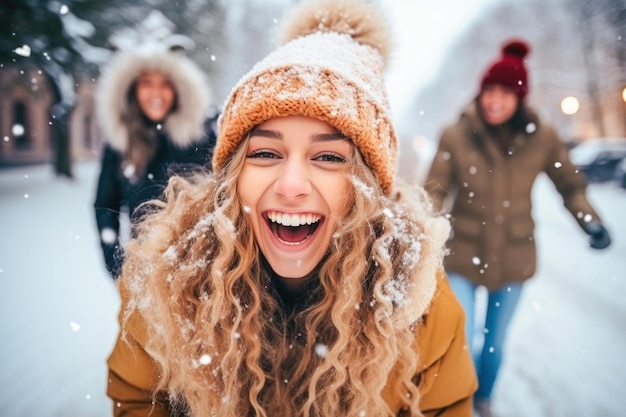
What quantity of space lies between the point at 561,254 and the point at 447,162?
5448 mm

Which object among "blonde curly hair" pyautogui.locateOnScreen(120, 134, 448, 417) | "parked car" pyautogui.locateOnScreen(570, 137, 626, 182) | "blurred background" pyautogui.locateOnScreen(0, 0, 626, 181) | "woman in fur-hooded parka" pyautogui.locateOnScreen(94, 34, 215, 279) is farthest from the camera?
"parked car" pyautogui.locateOnScreen(570, 137, 626, 182)

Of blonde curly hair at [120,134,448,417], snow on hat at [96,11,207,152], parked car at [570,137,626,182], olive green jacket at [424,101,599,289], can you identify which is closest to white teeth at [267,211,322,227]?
blonde curly hair at [120,134,448,417]

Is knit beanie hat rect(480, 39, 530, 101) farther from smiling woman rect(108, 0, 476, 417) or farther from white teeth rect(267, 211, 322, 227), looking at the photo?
white teeth rect(267, 211, 322, 227)

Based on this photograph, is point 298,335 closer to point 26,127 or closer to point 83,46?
point 83,46

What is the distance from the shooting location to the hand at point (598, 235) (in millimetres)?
2434

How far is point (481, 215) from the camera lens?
2.72m

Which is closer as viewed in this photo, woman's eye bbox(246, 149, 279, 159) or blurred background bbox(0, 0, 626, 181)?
woman's eye bbox(246, 149, 279, 159)

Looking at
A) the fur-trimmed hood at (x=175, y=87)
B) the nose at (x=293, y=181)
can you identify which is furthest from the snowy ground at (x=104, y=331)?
the nose at (x=293, y=181)

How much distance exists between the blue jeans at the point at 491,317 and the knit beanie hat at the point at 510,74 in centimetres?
131

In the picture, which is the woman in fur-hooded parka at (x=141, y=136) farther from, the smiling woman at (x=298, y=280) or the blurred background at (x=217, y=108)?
the smiling woman at (x=298, y=280)

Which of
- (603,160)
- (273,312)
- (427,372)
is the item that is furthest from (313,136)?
(603,160)

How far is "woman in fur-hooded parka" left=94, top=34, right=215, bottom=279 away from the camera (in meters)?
2.56

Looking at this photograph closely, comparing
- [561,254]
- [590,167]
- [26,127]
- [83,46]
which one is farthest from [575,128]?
[26,127]

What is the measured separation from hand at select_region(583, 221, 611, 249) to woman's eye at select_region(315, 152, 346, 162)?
1.99 m
